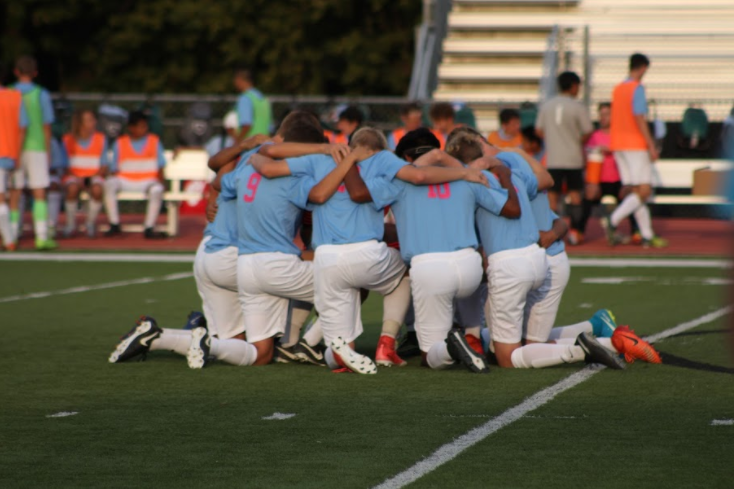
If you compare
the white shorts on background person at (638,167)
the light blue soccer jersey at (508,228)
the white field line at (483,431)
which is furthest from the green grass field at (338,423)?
the white shorts on background person at (638,167)

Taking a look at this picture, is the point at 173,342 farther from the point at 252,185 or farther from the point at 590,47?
the point at 590,47

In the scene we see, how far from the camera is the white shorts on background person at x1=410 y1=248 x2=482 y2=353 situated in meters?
7.92

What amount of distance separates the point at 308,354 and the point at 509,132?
8023mm

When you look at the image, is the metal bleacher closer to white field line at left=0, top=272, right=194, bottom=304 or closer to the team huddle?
white field line at left=0, top=272, right=194, bottom=304

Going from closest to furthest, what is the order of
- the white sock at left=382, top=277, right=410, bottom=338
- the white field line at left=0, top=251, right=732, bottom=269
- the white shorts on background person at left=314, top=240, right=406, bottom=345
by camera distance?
the white shorts on background person at left=314, top=240, right=406, bottom=345 < the white sock at left=382, top=277, right=410, bottom=338 < the white field line at left=0, top=251, right=732, bottom=269

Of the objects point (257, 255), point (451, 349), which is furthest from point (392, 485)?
point (257, 255)

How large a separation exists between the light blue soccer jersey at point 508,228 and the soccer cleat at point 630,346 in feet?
2.41

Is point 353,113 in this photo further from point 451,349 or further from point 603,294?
point 451,349

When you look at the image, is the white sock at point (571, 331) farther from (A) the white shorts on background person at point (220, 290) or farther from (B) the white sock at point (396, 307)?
(A) the white shorts on background person at point (220, 290)

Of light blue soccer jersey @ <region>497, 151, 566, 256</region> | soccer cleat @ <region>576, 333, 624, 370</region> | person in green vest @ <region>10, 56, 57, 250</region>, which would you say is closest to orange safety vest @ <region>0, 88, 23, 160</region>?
person in green vest @ <region>10, 56, 57, 250</region>

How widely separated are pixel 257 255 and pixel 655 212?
563 inches

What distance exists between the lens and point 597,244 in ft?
58.8

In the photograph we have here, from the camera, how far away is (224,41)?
3328cm

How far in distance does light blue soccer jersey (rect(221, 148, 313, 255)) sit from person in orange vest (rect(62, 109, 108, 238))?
10.3 metres
